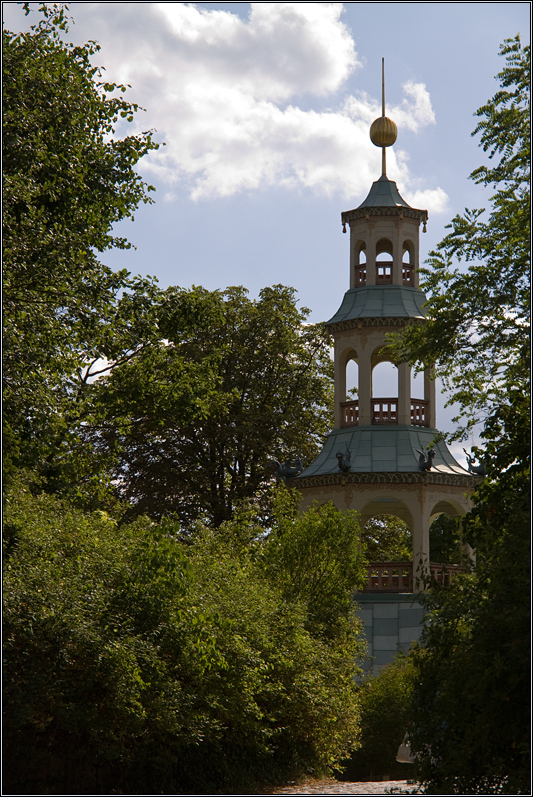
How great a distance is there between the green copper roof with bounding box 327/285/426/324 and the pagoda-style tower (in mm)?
26

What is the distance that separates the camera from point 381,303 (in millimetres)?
28438

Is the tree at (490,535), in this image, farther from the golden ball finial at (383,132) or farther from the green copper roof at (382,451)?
the golden ball finial at (383,132)

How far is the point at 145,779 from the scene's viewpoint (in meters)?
15.1

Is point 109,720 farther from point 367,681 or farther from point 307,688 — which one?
point 367,681

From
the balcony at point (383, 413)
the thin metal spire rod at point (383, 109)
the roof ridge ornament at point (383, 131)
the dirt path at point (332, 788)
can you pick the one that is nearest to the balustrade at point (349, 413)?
the balcony at point (383, 413)

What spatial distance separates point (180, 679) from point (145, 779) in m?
1.43

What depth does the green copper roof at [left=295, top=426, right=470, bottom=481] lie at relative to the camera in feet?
87.1

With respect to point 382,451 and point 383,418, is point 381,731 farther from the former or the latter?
point 383,418

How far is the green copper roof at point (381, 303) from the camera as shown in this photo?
2795 cm

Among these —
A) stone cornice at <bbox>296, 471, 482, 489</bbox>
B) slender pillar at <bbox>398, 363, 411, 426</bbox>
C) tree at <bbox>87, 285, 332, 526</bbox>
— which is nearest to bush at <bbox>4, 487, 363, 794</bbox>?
stone cornice at <bbox>296, 471, 482, 489</bbox>

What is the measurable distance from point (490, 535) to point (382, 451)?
14091 mm

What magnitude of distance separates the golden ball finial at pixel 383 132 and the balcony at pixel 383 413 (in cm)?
797

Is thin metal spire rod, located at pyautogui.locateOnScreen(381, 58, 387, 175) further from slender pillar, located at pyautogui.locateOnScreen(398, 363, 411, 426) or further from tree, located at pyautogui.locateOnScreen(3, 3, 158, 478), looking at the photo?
tree, located at pyautogui.locateOnScreen(3, 3, 158, 478)

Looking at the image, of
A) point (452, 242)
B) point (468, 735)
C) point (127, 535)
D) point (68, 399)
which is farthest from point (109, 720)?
point (452, 242)
